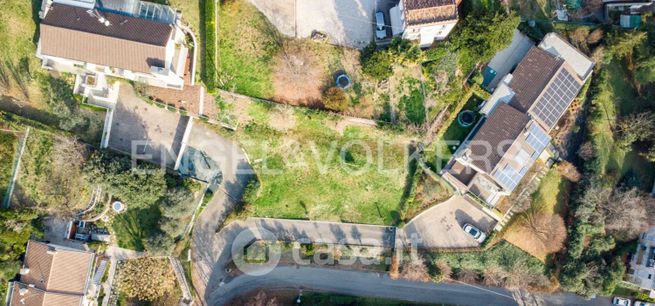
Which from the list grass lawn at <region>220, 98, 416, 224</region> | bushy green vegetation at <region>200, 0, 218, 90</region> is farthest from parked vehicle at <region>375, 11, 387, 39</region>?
bushy green vegetation at <region>200, 0, 218, 90</region>

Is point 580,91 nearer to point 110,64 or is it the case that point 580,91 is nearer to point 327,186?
point 327,186

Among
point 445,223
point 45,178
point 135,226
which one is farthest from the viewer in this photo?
point 445,223

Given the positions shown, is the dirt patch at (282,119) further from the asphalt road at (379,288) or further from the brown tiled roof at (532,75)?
the brown tiled roof at (532,75)

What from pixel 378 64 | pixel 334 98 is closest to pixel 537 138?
pixel 378 64

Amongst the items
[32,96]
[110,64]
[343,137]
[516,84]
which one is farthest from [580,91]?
[32,96]

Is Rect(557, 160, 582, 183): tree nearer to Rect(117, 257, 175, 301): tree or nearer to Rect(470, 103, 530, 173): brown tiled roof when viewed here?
Rect(470, 103, 530, 173): brown tiled roof

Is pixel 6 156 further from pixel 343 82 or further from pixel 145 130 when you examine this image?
pixel 343 82

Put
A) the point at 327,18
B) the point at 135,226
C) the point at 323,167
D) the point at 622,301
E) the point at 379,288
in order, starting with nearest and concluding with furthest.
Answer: the point at 327,18
the point at 135,226
the point at 323,167
the point at 379,288
the point at 622,301
